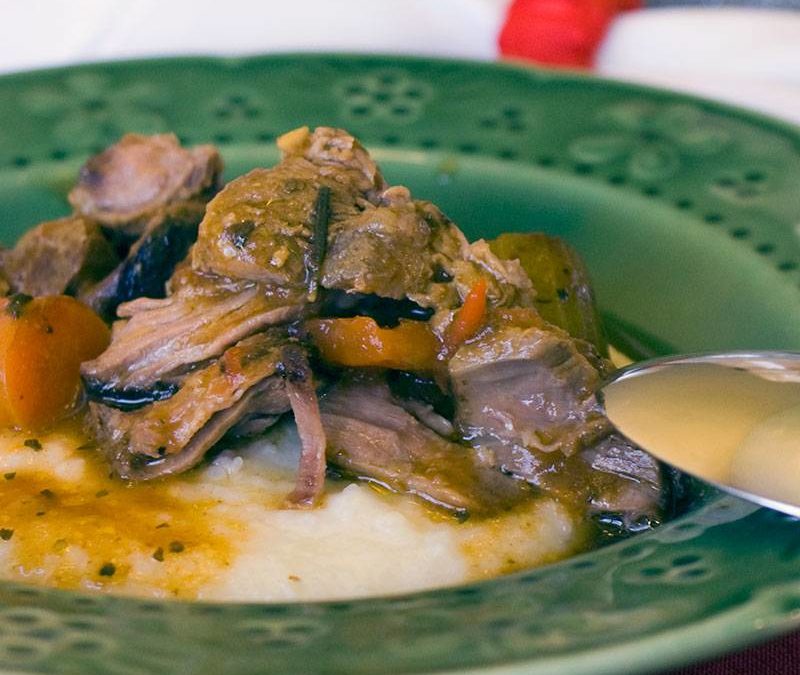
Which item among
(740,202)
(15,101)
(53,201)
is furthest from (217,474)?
(15,101)

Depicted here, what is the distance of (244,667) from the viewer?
1854mm

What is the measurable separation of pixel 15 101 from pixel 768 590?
3.70 metres

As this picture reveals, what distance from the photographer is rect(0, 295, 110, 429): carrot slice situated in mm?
2971

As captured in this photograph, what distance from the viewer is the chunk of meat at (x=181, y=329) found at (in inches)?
111

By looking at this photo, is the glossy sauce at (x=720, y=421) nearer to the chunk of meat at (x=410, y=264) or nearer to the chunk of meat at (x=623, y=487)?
the chunk of meat at (x=623, y=487)

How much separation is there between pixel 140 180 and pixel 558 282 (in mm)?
1432

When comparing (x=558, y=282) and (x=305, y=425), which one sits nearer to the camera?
(x=305, y=425)

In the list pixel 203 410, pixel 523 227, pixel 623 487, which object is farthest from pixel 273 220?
pixel 523 227

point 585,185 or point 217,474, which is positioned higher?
point 585,185

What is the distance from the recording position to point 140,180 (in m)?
3.54

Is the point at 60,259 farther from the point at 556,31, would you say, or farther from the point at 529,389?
the point at 556,31

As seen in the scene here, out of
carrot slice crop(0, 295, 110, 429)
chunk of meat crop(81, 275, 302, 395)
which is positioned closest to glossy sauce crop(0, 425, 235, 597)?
carrot slice crop(0, 295, 110, 429)

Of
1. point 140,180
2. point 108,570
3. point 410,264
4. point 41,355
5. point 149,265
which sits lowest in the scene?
point 108,570

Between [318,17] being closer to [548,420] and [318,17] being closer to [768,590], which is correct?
[548,420]
